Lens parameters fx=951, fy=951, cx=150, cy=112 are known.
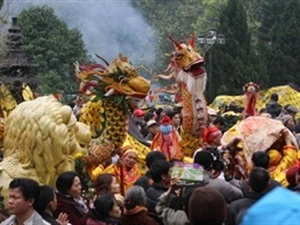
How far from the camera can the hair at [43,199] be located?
18.8 ft

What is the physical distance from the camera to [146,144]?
12.9 meters

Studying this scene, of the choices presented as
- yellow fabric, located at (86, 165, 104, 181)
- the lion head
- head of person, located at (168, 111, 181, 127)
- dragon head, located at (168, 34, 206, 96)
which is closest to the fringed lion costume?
the lion head

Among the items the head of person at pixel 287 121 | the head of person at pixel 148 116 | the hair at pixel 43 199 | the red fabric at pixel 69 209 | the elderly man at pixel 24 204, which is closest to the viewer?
the elderly man at pixel 24 204

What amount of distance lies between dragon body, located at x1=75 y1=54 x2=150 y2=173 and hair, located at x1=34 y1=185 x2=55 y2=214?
15.7ft

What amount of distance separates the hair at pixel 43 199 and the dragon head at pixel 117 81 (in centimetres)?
502

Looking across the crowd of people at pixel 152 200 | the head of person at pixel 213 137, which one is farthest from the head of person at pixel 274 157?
the crowd of people at pixel 152 200

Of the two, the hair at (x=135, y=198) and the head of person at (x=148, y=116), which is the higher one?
the hair at (x=135, y=198)

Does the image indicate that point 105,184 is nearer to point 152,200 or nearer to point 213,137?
point 152,200

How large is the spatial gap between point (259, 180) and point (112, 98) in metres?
4.92

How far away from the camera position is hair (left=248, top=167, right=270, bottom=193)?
Result: 6.02 metres

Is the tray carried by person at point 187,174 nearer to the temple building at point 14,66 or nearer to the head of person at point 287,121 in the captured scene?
the temple building at point 14,66

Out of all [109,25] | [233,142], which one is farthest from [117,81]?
[109,25]

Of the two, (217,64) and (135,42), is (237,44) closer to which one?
(217,64)

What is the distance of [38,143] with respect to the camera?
7.84m
